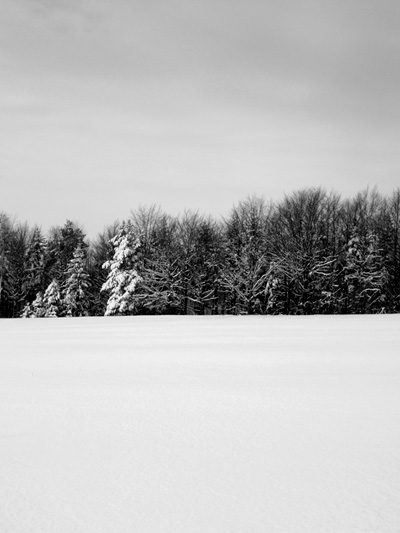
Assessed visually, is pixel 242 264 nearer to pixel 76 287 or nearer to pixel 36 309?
pixel 76 287

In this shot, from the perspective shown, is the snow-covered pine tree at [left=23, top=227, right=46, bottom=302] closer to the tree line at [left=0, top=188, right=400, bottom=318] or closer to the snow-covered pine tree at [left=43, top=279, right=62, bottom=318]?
the tree line at [left=0, top=188, right=400, bottom=318]

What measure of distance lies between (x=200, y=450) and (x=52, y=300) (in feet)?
146

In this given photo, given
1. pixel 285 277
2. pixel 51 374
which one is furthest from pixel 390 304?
pixel 51 374

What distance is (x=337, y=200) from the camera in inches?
1810

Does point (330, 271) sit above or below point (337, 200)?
below

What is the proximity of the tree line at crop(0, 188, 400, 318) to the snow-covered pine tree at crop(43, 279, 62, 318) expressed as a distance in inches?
4.0

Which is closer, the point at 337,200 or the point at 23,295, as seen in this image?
the point at 337,200

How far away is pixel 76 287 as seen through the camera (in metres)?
47.5

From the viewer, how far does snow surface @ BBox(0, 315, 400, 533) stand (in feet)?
10.6

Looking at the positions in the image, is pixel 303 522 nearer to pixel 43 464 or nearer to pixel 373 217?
pixel 43 464

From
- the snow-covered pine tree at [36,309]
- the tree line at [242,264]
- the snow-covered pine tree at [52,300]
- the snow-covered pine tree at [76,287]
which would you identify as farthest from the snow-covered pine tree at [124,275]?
the snow-covered pine tree at [36,309]

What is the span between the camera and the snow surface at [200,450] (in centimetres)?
322

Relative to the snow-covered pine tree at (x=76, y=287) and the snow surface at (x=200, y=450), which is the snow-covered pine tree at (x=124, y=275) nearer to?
the snow-covered pine tree at (x=76, y=287)

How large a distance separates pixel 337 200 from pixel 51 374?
1611 inches
